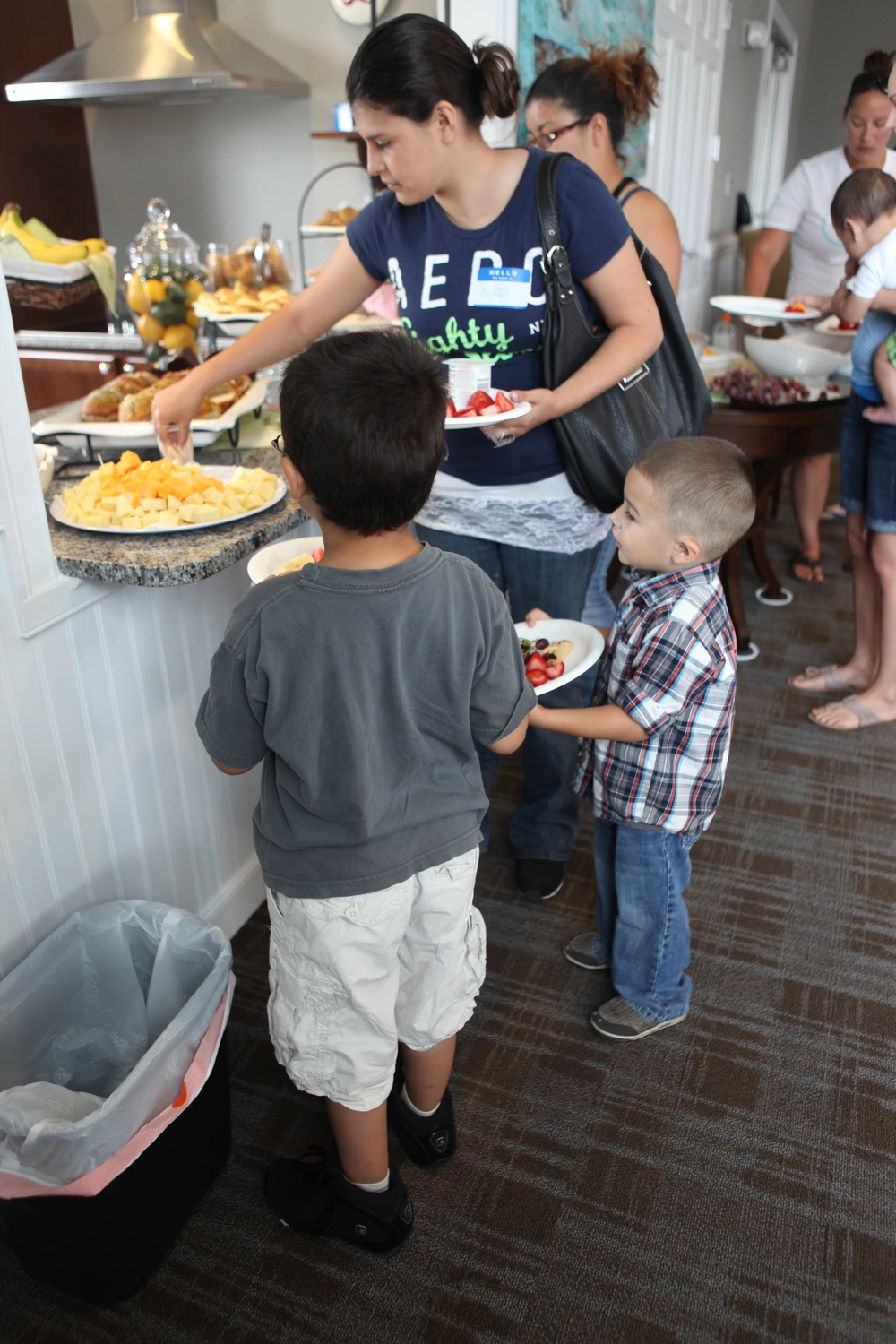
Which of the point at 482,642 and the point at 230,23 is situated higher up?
the point at 230,23

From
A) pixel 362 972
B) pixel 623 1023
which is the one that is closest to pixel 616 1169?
pixel 623 1023

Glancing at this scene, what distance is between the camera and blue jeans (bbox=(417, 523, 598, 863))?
1.69 m

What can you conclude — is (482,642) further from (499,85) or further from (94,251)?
(94,251)

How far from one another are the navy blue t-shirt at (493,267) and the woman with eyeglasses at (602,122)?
358mm

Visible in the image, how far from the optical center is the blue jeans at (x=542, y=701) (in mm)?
1692

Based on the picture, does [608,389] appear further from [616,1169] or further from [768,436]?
[768,436]

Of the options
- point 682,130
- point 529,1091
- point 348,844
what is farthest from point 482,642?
point 682,130

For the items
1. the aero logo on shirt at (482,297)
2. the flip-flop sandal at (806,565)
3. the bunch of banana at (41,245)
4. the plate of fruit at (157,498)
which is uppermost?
the bunch of banana at (41,245)

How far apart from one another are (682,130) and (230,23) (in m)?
2.07

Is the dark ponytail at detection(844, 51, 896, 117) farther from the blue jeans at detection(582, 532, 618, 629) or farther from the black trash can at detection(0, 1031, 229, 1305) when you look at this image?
the black trash can at detection(0, 1031, 229, 1305)

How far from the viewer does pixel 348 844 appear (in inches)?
41.5

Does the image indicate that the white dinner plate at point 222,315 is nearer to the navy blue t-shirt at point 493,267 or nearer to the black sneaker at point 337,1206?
the navy blue t-shirt at point 493,267

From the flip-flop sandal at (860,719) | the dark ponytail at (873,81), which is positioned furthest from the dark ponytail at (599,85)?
the dark ponytail at (873,81)

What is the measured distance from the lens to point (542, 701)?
1.80 metres
